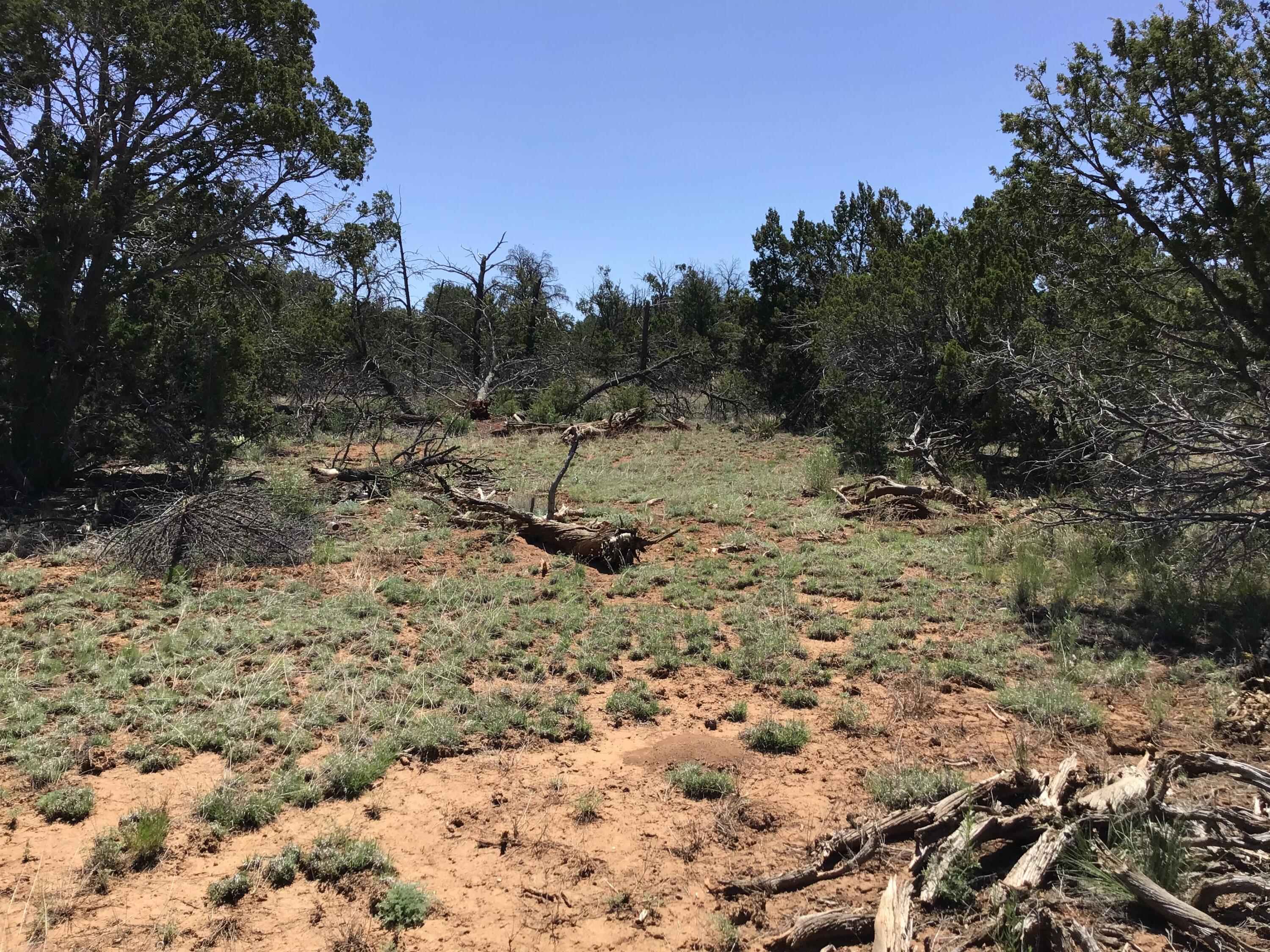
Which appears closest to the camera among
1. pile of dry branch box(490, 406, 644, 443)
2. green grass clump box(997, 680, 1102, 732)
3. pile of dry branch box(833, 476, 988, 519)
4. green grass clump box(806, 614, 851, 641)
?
green grass clump box(997, 680, 1102, 732)

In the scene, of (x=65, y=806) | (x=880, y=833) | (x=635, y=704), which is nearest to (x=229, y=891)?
(x=65, y=806)

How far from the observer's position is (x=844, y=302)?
18.4m

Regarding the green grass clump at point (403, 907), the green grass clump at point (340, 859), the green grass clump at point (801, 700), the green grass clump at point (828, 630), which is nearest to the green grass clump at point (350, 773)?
the green grass clump at point (340, 859)

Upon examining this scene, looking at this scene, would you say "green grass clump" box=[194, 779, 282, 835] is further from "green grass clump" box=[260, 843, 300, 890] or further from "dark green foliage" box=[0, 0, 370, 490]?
"dark green foliage" box=[0, 0, 370, 490]

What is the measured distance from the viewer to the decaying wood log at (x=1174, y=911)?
2.79 m

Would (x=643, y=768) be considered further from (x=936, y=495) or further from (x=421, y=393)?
(x=421, y=393)

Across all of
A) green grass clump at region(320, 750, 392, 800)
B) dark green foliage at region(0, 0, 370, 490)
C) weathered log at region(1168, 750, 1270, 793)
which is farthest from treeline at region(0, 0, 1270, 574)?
green grass clump at region(320, 750, 392, 800)

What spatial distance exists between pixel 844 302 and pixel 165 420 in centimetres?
1388

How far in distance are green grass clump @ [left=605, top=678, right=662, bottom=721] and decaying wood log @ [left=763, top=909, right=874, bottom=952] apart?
230 centimetres

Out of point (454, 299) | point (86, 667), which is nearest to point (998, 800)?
point (86, 667)

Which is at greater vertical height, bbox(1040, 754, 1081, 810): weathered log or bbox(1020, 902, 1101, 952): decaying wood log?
bbox(1040, 754, 1081, 810): weathered log

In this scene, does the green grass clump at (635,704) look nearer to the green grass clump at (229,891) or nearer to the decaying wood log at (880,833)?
the decaying wood log at (880,833)

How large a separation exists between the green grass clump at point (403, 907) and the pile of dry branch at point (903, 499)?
28.5 ft

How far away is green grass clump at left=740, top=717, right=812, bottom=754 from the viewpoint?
499 centimetres
